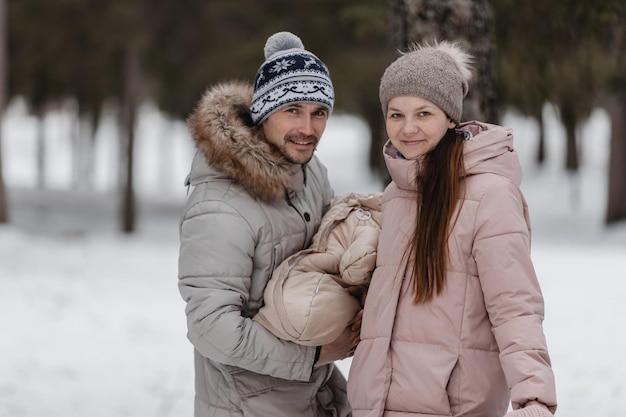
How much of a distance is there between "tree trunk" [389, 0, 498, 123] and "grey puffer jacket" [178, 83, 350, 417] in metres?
1.48

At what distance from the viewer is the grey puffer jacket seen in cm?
258

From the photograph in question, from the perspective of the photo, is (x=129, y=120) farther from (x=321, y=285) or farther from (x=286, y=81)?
(x=321, y=285)

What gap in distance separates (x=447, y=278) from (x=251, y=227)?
0.67 meters

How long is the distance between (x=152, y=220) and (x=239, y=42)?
4.31 metres

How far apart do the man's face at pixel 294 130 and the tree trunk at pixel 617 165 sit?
45.1 ft

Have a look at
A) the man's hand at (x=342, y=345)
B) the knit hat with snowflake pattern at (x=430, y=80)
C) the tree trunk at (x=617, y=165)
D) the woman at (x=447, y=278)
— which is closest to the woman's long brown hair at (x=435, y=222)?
the woman at (x=447, y=278)

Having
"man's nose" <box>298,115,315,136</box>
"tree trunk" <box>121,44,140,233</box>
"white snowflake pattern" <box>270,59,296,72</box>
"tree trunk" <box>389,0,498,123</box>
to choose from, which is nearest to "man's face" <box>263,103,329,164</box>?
"man's nose" <box>298,115,315,136</box>

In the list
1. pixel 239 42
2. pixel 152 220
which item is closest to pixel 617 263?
pixel 239 42

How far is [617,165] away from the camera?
15.4 m

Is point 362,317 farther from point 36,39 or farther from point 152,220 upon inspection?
point 152,220

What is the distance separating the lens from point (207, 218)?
8.59ft

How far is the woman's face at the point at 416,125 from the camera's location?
99.0 inches

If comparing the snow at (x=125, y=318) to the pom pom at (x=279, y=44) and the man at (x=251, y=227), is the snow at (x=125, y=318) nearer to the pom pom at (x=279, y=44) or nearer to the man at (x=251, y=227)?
the man at (x=251, y=227)

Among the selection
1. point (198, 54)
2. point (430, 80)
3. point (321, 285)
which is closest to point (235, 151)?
point (321, 285)
